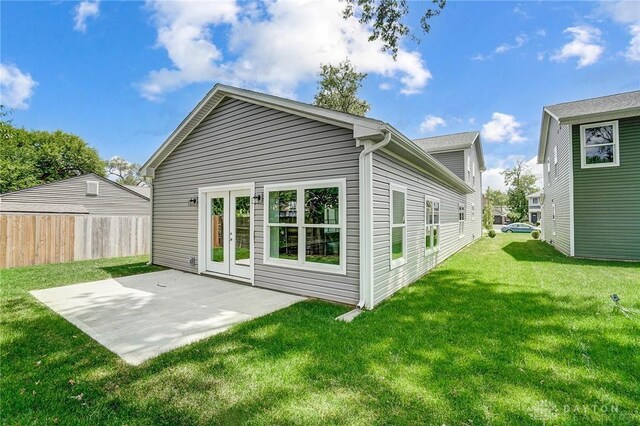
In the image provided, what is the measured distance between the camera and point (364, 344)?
3.59m

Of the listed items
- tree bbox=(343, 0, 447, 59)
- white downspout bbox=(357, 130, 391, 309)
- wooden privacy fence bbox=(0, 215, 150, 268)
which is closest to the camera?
white downspout bbox=(357, 130, 391, 309)

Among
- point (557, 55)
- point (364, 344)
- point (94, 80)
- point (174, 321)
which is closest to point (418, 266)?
point (364, 344)

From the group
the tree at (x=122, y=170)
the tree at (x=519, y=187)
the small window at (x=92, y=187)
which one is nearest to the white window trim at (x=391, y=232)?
the small window at (x=92, y=187)

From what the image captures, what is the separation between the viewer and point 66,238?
9891mm

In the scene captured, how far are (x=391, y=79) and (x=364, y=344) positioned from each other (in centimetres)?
1407

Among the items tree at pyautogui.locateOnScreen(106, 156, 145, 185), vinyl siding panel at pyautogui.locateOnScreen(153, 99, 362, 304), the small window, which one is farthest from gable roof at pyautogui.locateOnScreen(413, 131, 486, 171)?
tree at pyautogui.locateOnScreen(106, 156, 145, 185)

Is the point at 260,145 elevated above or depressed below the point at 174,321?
above

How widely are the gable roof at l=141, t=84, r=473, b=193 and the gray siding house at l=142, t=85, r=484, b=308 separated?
0.08ft

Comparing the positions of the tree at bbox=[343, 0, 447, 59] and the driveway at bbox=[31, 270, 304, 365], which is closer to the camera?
the driveway at bbox=[31, 270, 304, 365]

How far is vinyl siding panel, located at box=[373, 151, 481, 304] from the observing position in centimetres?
525

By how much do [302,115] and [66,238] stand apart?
9.66 meters

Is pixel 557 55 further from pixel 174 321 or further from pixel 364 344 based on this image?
pixel 174 321

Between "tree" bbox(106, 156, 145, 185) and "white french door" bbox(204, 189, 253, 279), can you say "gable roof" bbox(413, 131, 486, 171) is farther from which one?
"tree" bbox(106, 156, 145, 185)

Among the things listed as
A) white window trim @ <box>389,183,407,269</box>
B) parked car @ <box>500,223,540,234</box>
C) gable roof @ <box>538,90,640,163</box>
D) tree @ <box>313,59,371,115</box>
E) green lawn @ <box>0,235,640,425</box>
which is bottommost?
green lawn @ <box>0,235,640,425</box>
